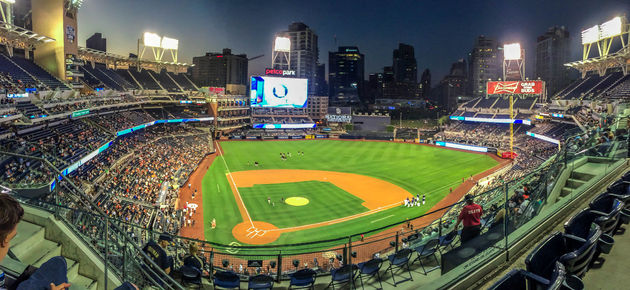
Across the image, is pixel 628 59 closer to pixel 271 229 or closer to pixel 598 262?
pixel 271 229

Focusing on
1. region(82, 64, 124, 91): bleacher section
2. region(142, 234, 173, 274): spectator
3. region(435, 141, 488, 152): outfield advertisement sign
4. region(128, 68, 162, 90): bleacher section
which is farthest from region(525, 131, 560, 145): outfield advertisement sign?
region(128, 68, 162, 90): bleacher section

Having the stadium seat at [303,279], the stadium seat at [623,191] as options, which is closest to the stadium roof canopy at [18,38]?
the stadium seat at [303,279]

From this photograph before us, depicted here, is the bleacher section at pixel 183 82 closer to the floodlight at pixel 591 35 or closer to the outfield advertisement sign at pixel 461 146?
the outfield advertisement sign at pixel 461 146

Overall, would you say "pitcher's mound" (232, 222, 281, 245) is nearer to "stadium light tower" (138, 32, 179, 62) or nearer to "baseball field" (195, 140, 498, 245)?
"baseball field" (195, 140, 498, 245)

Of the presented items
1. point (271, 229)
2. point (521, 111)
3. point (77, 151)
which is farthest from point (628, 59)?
point (77, 151)

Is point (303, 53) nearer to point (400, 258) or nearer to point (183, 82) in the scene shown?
point (183, 82)

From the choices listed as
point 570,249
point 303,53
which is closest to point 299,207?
point 570,249

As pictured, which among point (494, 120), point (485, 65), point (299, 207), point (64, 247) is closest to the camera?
point (64, 247)
